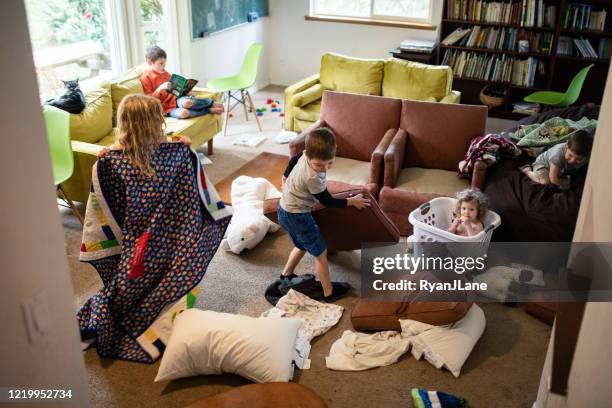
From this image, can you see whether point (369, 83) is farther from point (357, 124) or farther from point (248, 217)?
point (248, 217)

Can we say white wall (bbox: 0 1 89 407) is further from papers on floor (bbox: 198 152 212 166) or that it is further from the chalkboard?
the chalkboard

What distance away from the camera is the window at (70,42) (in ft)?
17.6

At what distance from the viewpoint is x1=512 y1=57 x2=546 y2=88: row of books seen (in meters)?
6.75

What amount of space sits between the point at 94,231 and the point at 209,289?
0.85 metres

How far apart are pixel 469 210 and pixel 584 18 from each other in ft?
12.6

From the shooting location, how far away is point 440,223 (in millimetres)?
4020

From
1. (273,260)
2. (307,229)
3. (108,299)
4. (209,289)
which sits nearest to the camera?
(108,299)

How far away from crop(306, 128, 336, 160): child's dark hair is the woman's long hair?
0.81 meters

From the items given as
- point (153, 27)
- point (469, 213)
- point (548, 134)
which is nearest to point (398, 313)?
point (469, 213)

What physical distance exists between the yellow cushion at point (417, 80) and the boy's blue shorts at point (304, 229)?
2798 mm

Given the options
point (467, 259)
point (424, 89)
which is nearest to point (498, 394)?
point (467, 259)

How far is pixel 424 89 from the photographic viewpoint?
19.5ft

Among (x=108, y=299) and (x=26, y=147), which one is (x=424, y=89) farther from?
(x=26, y=147)

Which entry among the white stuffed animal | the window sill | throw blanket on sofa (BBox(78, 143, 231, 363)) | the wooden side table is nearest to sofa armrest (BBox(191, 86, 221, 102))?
the white stuffed animal
